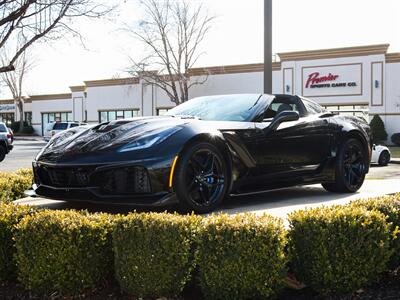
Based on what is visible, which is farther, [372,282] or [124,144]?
[124,144]

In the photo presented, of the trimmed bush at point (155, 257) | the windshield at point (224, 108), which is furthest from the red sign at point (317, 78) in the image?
the trimmed bush at point (155, 257)

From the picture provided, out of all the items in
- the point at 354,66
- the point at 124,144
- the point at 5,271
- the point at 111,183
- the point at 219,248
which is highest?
the point at 354,66

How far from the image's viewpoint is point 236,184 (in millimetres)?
4930

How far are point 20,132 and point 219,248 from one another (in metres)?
56.1

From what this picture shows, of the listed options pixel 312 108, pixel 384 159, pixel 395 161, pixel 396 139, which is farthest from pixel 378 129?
pixel 312 108

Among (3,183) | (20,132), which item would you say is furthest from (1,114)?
(3,183)

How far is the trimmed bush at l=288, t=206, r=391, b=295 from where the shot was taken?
133 inches

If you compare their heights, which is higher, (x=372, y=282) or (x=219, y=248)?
(x=219, y=248)

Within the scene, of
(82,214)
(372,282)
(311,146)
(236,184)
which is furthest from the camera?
(311,146)

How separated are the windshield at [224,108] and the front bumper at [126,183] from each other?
118 centimetres

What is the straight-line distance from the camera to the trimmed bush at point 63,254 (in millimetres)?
3488

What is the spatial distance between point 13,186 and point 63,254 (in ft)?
10.4

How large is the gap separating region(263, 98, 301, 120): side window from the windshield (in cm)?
12

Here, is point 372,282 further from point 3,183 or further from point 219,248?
point 3,183
